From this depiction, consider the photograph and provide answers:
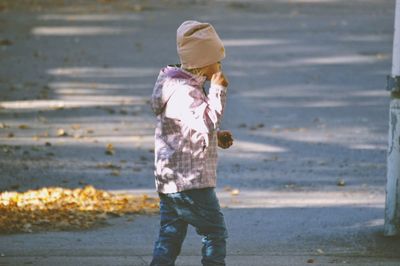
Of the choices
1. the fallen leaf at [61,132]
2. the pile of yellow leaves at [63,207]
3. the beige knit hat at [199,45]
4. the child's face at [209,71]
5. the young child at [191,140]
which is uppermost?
the beige knit hat at [199,45]

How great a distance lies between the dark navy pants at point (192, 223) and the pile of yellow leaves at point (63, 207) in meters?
2.70

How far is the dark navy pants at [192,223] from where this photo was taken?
18.3 ft

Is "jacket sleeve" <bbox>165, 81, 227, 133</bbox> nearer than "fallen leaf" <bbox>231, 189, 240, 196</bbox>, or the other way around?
"jacket sleeve" <bbox>165, 81, 227, 133</bbox>

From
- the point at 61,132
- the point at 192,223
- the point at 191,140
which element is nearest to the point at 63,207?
the point at 192,223

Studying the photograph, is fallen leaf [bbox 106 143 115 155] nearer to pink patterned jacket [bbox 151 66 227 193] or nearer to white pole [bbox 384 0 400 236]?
white pole [bbox 384 0 400 236]

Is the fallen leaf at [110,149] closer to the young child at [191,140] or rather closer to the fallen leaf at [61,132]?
the fallen leaf at [61,132]

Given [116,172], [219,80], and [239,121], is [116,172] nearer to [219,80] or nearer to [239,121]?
[239,121]

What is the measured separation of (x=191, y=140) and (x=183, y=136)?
0.05 metres

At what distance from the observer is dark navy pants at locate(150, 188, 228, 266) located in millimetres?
5586

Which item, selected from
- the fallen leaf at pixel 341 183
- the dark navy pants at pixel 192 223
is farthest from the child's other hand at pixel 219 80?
the fallen leaf at pixel 341 183

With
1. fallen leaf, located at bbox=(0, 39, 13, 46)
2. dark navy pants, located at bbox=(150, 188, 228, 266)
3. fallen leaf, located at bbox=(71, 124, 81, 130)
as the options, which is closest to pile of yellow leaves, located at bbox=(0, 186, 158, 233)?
dark navy pants, located at bbox=(150, 188, 228, 266)

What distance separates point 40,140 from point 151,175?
92.3 inches

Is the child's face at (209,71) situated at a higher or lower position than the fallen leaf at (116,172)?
higher

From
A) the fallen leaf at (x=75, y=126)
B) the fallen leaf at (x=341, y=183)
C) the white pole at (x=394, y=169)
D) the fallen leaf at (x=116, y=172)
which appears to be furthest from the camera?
the fallen leaf at (x=75, y=126)
